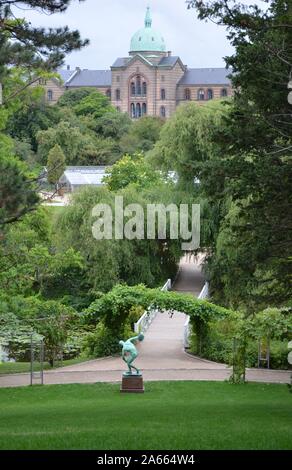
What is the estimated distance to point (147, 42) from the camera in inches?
5497

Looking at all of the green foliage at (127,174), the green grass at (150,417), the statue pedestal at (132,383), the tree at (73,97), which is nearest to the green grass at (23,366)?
the green grass at (150,417)

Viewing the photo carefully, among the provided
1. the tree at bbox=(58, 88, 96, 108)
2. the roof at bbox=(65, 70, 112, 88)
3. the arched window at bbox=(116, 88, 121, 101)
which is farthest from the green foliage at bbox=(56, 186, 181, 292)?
the roof at bbox=(65, 70, 112, 88)

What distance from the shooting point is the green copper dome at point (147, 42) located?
139125mm

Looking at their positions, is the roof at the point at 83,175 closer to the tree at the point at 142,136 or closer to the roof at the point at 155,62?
the tree at the point at 142,136

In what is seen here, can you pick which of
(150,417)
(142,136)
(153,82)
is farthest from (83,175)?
(153,82)

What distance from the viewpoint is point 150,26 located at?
142250 millimetres

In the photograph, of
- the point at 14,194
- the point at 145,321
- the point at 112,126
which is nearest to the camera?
the point at 14,194

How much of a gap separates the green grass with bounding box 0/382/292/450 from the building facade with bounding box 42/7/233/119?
393ft

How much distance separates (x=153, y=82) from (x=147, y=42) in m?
6.10

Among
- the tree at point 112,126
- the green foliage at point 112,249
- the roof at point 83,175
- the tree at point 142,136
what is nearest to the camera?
the green foliage at point 112,249

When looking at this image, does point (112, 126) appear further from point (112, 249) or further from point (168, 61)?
point (112, 249)

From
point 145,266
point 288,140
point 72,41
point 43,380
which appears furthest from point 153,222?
point 72,41

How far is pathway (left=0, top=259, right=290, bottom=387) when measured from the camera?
2269cm

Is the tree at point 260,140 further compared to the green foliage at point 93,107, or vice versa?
the green foliage at point 93,107
